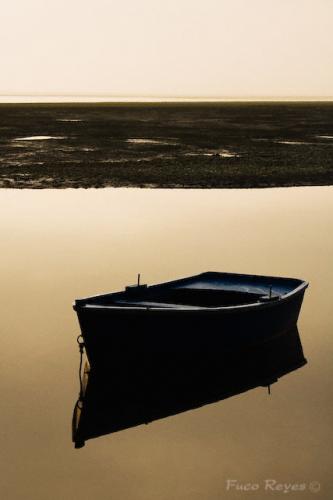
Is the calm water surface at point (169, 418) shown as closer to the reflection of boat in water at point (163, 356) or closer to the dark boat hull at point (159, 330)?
the reflection of boat in water at point (163, 356)

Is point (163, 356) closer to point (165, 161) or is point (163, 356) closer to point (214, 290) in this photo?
point (214, 290)

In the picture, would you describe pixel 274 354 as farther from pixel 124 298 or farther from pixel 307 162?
pixel 307 162

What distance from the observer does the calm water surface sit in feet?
26.9

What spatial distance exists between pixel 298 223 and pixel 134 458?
1626 centimetres

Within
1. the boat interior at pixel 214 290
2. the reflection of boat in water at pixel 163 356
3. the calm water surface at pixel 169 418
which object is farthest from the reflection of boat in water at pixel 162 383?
the boat interior at pixel 214 290

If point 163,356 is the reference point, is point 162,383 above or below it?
below

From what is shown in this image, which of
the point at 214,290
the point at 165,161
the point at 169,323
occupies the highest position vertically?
the point at 169,323

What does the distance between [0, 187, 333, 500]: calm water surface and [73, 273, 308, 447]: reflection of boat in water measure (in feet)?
0.90

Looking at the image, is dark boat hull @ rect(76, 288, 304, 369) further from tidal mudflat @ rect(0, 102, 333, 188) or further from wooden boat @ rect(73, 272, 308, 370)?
tidal mudflat @ rect(0, 102, 333, 188)

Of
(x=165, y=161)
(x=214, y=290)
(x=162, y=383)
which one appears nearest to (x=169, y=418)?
(x=162, y=383)

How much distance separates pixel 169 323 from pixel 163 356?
55 centimetres

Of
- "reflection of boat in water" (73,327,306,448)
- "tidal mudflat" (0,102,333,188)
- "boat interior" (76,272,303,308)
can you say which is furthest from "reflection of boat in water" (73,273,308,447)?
"tidal mudflat" (0,102,333,188)

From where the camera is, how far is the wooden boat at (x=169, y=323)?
10180 millimetres

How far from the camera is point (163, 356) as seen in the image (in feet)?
34.7
